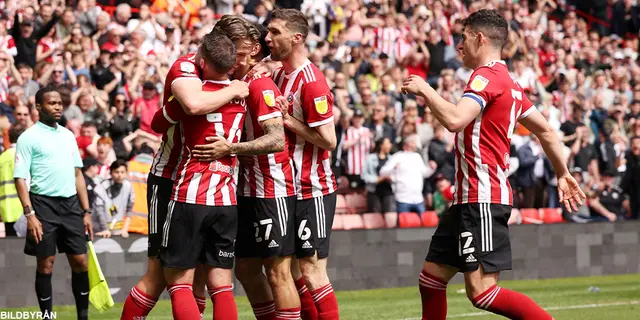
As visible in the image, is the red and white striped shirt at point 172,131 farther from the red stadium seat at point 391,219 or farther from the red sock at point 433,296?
the red stadium seat at point 391,219

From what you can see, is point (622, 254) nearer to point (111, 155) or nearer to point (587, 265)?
point (587, 265)

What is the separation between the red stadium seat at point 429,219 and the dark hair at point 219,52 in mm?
8841

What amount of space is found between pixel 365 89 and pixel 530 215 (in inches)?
131

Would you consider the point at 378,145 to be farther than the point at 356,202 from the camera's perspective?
Yes

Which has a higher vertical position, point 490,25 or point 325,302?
point 490,25

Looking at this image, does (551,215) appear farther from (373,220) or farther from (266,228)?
(266,228)

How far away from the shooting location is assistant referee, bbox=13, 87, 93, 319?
10078 mm

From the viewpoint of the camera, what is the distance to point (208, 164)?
7336 millimetres

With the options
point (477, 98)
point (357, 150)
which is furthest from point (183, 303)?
point (357, 150)

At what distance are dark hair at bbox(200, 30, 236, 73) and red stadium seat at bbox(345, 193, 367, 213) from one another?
882 cm

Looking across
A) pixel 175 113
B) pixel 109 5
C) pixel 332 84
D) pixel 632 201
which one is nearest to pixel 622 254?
pixel 632 201

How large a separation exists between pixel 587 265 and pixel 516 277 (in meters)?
1.42

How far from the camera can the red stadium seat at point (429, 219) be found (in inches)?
622

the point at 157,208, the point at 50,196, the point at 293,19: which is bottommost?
the point at 50,196
